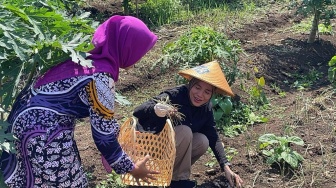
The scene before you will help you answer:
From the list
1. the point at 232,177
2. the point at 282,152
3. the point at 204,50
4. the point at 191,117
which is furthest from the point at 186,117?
the point at 204,50

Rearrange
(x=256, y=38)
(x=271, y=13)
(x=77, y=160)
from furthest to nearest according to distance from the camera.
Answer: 1. (x=271, y=13)
2. (x=256, y=38)
3. (x=77, y=160)

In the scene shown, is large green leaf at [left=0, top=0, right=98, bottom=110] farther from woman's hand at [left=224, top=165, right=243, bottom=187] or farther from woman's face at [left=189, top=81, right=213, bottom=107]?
woman's hand at [left=224, top=165, right=243, bottom=187]

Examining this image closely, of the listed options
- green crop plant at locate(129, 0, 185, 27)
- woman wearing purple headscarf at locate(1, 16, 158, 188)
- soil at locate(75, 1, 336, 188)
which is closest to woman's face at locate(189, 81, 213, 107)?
soil at locate(75, 1, 336, 188)

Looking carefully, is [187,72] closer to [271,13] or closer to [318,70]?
[318,70]

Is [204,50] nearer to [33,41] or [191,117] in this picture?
[191,117]

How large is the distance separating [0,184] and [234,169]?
5.96 feet

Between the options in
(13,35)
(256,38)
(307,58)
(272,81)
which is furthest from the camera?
(256,38)

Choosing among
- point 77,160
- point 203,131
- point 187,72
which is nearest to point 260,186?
point 203,131

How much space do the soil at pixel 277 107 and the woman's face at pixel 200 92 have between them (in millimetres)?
666

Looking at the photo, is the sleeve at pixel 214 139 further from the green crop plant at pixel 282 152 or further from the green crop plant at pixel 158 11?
the green crop plant at pixel 158 11

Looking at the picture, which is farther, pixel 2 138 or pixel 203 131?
pixel 203 131

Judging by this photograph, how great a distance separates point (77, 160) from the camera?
108 inches

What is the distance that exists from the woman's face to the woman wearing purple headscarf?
32.8 inches

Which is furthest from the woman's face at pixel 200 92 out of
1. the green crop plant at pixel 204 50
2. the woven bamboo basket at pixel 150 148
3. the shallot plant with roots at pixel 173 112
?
the green crop plant at pixel 204 50
